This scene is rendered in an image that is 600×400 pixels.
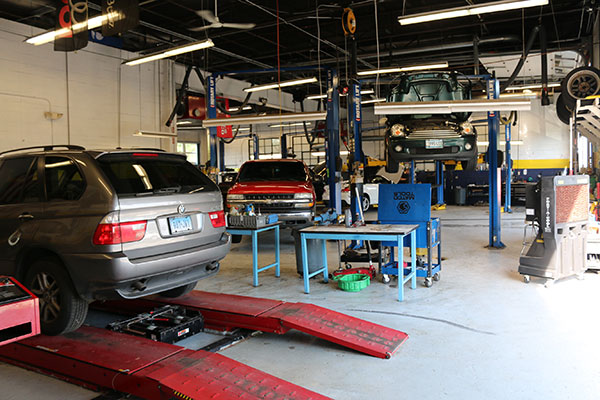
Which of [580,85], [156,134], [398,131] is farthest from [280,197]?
[580,85]

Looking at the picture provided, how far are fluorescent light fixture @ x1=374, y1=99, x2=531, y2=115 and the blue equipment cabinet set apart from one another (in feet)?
3.81

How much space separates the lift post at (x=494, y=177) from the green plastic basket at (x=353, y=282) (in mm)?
3758

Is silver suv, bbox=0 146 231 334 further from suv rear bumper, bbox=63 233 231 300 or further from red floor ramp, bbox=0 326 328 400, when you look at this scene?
red floor ramp, bbox=0 326 328 400

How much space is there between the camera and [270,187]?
841 centimetres

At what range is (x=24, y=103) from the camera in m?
10.9

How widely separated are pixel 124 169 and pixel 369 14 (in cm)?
1118

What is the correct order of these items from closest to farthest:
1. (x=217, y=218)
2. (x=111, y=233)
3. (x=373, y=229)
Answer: (x=111, y=233) < (x=217, y=218) < (x=373, y=229)

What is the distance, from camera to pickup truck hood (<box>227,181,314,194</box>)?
27.4 feet

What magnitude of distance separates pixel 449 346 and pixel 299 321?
1.28m

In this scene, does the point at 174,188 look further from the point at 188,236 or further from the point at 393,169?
the point at 393,169

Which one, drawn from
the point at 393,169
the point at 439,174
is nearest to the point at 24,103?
the point at 393,169

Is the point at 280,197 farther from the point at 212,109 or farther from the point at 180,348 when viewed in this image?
the point at 180,348

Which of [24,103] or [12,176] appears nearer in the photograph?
[12,176]

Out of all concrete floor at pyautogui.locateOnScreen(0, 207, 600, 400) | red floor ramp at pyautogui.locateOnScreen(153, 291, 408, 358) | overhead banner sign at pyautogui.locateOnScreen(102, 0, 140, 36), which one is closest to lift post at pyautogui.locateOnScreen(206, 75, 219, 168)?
overhead banner sign at pyautogui.locateOnScreen(102, 0, 140, 36)
